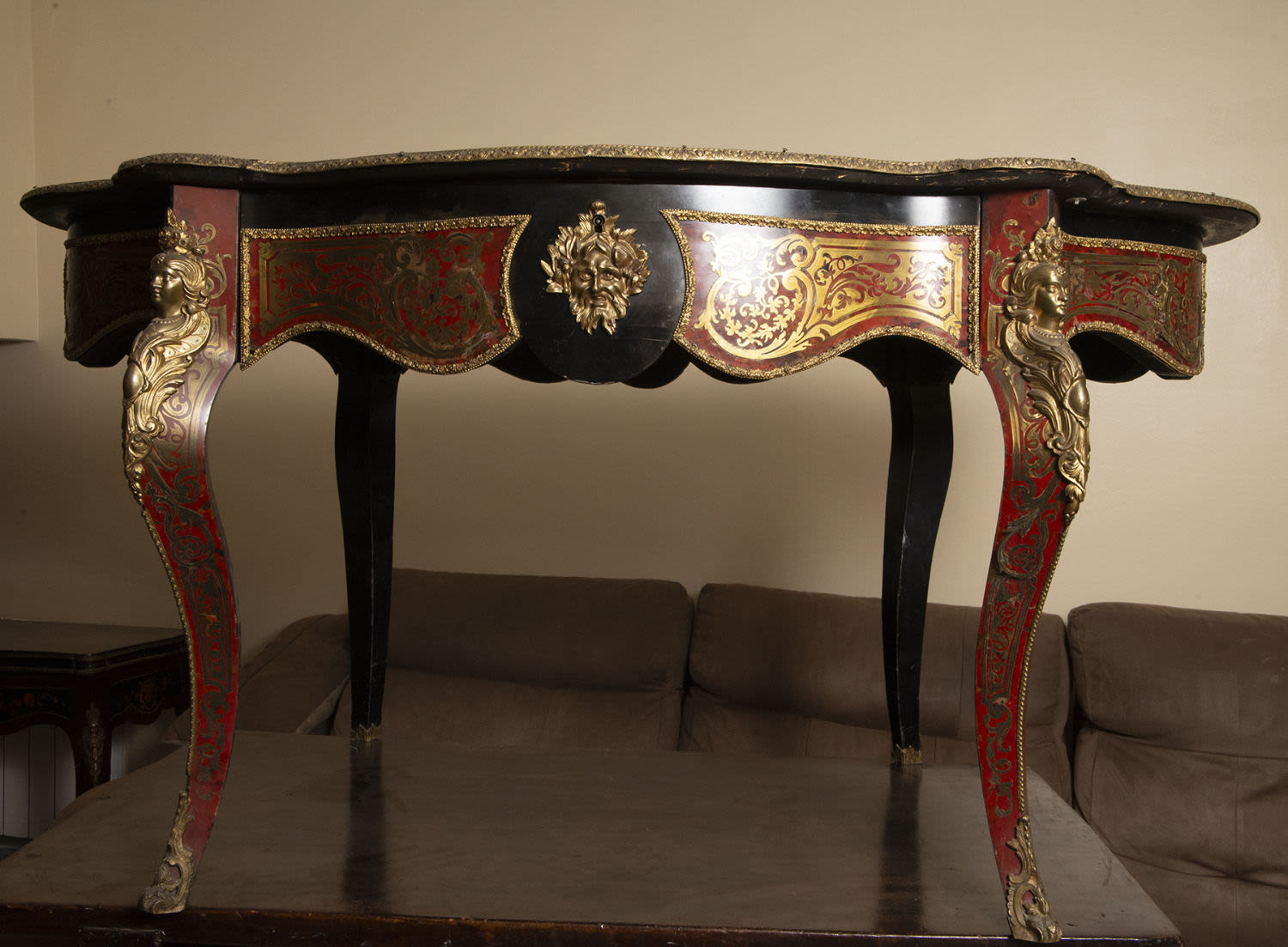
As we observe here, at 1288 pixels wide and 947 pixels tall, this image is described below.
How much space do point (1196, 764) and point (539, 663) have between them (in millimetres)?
1284

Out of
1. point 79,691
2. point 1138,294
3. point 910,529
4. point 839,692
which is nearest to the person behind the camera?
point 1138,294

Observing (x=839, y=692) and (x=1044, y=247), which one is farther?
(x=839, y=692)

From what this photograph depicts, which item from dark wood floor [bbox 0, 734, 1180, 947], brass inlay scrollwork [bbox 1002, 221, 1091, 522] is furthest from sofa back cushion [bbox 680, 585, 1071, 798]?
brass inlay scrollwork [bbox 1002, 221, 1091, 522]

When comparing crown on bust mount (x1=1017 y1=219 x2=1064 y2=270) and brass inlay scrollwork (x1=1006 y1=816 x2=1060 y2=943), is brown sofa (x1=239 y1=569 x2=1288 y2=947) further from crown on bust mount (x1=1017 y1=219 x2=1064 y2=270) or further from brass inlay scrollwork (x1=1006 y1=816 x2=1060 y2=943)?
crown on bust mount (x1=1017 y1=219 x2=1064 y2=270)

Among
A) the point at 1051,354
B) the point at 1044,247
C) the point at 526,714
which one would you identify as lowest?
the point at 526,714

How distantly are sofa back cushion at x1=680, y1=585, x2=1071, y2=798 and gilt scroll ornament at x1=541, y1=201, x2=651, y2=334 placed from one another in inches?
50.9

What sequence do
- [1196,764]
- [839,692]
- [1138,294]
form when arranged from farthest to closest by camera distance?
1. [839,692]
2. [1196,764]
3. [1138,294]

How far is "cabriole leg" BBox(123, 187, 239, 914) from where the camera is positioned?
1114 mm

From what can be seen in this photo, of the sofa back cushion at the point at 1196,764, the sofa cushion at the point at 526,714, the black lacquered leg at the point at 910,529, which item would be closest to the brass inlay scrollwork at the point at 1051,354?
the black lacquered leg at the point at 910,529

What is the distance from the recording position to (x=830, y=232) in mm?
1116

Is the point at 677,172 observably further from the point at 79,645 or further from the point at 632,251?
the point at 79,645

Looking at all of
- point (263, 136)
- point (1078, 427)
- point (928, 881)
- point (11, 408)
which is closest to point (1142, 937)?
point (928, 881)

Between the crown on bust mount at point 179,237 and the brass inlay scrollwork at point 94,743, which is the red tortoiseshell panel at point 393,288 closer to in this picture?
the crown on bust mount at point 179,237

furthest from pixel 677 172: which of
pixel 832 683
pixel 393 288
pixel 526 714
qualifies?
pixel 526 714
